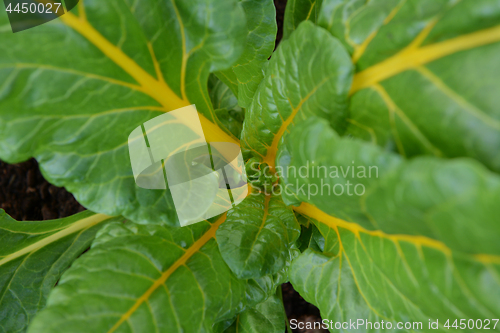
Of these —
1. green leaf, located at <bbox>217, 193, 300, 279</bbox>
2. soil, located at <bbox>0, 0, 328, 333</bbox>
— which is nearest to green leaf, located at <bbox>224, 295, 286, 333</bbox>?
green leaf, located at <bbox>217, 193, 300, 279</bbox>

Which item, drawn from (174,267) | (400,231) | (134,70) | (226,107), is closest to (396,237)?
(400,231)

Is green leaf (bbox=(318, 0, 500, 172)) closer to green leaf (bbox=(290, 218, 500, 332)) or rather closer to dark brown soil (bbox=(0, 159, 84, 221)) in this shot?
green leaf (bbox=(290, 218, 500, 332))

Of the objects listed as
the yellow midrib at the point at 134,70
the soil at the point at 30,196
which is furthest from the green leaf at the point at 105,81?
the soil at the point at 30,196

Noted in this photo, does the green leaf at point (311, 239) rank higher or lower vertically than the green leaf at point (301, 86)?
lower

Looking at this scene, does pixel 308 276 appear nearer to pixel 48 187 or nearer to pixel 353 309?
pixel 353 309

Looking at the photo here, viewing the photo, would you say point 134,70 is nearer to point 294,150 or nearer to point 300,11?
point 294,150

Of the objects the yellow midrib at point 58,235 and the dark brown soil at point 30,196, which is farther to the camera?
the dark brown soil at point 30,196

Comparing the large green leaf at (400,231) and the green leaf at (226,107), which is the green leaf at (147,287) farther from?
the green leaf at (226,107)

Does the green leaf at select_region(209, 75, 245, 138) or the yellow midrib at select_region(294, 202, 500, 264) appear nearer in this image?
the yellow midrib at select_region(294, 202, 500, 264)
